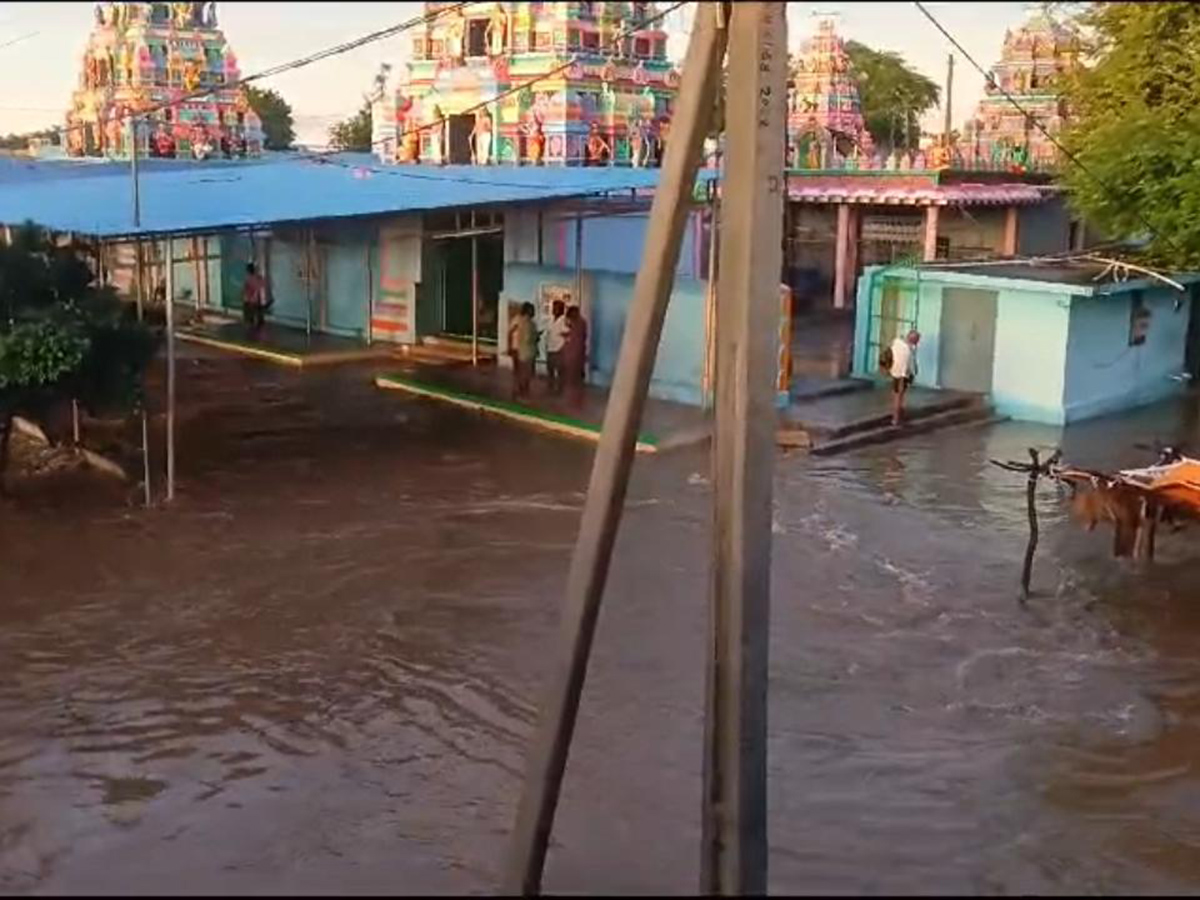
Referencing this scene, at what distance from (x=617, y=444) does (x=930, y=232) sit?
23.1 m

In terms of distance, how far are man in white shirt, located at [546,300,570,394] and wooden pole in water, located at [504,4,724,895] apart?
534 inches

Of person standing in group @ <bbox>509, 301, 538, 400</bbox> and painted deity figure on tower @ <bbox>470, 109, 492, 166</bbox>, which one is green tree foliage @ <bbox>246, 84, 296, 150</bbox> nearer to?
painted deity figure on tower @ <bbox>470, 109, 492, 166</bbox>

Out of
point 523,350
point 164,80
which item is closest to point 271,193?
point 523,350

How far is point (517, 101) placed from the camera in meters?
34.0

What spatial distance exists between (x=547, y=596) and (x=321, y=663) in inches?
80.2

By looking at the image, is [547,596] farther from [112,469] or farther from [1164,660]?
[112,469]

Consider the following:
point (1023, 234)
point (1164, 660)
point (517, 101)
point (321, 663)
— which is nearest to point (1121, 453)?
point (1164, 660)

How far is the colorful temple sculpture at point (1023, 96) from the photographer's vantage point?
32000mm

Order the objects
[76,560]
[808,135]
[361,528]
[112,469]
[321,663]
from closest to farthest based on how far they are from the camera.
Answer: [321,663] → [76,560] → [361,528] → [112,469] → [808,135]

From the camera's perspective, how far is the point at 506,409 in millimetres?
17344

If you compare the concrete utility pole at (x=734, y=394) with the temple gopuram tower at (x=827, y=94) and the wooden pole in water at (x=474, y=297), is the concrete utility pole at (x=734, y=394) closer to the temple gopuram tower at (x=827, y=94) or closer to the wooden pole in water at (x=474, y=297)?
the wooden pole in water at (x=474, y=297)

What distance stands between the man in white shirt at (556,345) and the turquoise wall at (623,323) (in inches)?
23.4

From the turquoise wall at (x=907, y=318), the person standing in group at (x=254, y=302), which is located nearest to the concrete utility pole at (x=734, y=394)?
the turquoise wall at (x=907, y=318)

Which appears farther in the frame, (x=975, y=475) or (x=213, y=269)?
(x=213, y=269)
